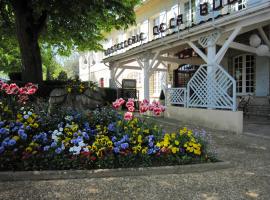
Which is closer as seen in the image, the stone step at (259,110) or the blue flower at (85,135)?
the blue flower at (85,135)

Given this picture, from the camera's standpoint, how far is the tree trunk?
34.9 ft

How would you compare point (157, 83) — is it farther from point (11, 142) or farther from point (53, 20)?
point (11, 142)

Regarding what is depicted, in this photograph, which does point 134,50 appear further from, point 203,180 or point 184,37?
point 203,180

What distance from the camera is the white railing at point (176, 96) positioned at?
1023 centimetres

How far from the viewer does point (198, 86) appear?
9.22m

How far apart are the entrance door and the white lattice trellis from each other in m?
3.09

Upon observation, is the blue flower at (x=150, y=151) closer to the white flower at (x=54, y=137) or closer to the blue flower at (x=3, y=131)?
the white flower at (x=54, y=137)

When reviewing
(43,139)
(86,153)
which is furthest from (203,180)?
(43,139)

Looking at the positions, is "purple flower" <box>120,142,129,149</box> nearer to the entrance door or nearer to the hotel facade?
the hotel facade

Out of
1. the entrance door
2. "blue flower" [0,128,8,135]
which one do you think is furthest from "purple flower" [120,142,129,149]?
the entrance door

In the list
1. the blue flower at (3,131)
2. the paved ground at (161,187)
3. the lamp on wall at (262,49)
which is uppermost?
the lamp on wall at (262,49)

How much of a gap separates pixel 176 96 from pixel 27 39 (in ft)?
20.8

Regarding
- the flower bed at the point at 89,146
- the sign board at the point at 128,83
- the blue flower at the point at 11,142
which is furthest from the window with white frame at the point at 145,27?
the blue flower at the point at 11,142

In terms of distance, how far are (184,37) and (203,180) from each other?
6.72 metres
